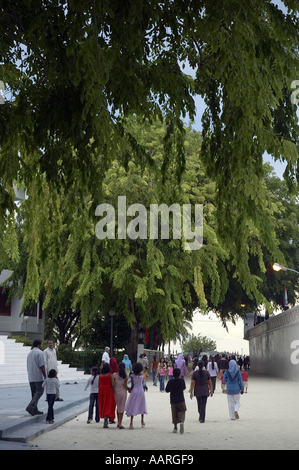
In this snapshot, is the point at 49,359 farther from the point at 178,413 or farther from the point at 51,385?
the point at 178,413

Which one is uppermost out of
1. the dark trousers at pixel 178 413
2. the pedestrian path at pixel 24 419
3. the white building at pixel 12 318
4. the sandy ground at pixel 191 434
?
the white building at pixel 12 318

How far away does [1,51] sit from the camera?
7754 millimetres

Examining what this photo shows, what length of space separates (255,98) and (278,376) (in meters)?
41.5

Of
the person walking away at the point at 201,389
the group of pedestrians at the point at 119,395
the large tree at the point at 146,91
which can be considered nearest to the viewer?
the large tree at the point at 146,91

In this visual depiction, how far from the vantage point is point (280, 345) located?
147ft

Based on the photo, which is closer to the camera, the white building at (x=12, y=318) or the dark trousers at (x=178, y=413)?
the dark trousers at (x=178, y=413)

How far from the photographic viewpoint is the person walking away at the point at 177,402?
12430mm

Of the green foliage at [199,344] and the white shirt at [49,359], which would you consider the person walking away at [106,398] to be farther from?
the green foliage at [199,344]

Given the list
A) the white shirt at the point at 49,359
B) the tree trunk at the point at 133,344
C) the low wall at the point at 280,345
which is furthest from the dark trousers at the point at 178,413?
the low wall at the point at 280,345

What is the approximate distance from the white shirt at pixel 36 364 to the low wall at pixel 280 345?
26190 mm

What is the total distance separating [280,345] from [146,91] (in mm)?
39346
